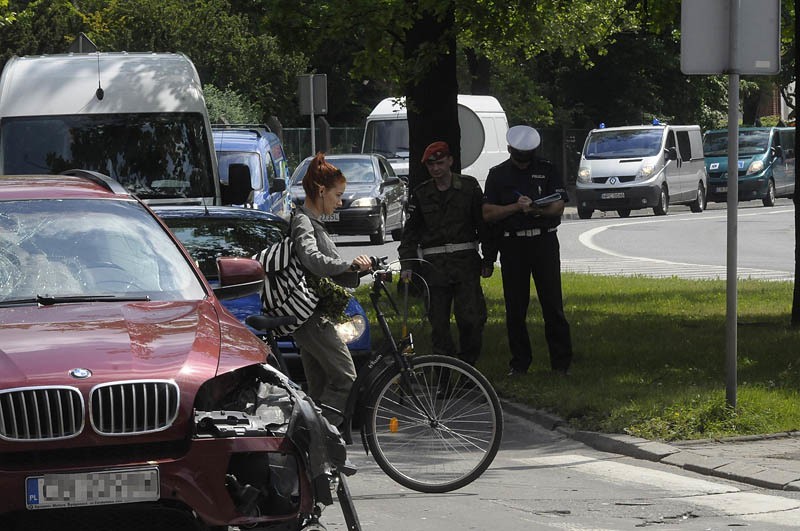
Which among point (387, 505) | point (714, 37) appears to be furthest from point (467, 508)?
point (714, 37)

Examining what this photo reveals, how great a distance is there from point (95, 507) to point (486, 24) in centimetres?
1244

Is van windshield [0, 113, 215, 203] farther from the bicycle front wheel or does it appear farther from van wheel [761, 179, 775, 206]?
van wheel [761, 179, 775, 206]

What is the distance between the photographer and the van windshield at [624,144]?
3888 cm

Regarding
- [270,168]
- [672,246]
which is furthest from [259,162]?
[672,246]

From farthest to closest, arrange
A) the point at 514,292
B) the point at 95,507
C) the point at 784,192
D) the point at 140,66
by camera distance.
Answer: the point at 784,192
the point at 140,66
the point at 514,292
the point at 95,507

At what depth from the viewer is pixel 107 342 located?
5.55m

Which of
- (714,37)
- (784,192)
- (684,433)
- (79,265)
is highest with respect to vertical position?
(714,37)

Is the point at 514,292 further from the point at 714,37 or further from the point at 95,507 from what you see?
the point at 95,507

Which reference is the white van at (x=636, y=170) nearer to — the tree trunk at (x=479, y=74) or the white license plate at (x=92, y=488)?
the tree trunk at (x=479, y=74)

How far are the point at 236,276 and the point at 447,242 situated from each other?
4.14 metres

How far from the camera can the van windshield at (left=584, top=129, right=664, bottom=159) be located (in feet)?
128

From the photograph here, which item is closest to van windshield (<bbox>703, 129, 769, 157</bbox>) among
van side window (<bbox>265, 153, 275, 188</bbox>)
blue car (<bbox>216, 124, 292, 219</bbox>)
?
blue car (<bbox>216, 124, 292, 219</bbox>)

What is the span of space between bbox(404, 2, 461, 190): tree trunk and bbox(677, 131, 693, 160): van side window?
24.6 m

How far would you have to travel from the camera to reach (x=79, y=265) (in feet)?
21.7
